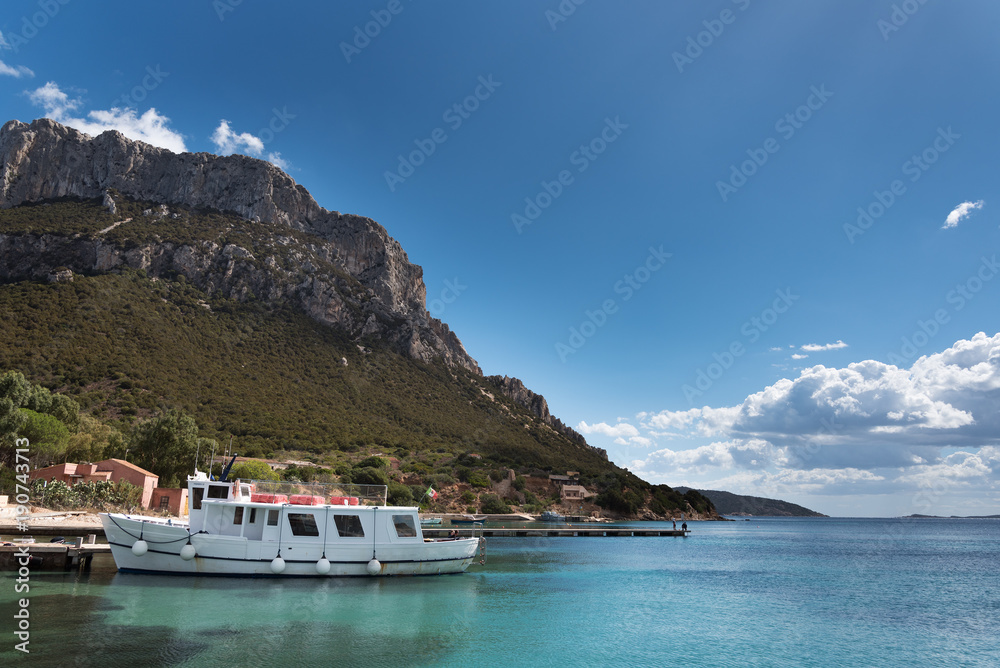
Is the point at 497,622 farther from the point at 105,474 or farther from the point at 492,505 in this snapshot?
the point at 492,505

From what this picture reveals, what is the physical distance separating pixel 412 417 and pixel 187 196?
68411 millimetres

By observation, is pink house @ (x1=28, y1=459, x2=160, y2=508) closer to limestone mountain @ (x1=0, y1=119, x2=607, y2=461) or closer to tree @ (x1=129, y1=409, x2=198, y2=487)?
tree @ (x1=129, y1=409, x2=198, y2=487)

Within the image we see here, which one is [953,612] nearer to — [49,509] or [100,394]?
[49,509]

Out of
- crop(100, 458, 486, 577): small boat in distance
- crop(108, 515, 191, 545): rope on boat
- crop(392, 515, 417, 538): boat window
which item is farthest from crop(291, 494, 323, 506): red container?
crop(108, 515, 191, 545): rope on boat

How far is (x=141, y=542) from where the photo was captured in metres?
23.1

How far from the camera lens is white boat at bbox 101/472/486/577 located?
76.6 ft

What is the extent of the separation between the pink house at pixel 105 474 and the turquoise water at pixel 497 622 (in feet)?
62.4

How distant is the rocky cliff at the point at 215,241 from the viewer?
90.2 meters

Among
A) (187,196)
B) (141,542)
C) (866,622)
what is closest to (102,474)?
(141,542)

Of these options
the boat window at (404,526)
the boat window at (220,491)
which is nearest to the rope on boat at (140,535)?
the boat window at (220,491)

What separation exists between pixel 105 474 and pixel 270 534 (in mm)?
26131

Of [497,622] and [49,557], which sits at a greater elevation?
[49,557]

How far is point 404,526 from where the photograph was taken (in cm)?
2662

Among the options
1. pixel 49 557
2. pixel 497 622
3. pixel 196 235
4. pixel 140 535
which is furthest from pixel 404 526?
pixel 196 235
